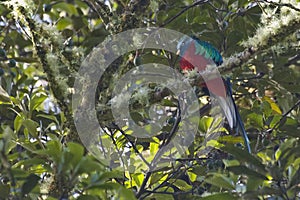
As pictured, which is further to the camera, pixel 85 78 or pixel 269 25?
pixel 85 78

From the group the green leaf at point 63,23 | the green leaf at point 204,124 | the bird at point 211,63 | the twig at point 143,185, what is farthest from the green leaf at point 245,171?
the green leaf at point 63,23

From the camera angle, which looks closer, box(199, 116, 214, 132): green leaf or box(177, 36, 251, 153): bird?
box(199, 116, 214, 132): green leaf

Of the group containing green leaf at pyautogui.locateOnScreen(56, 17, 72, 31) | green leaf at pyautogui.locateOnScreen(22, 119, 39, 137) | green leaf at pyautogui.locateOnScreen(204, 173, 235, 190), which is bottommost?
green leaf at pyautogui.locateOnScreen(204, 173, 235, 190)

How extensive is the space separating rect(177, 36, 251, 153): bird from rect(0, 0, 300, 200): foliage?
0.26 feet

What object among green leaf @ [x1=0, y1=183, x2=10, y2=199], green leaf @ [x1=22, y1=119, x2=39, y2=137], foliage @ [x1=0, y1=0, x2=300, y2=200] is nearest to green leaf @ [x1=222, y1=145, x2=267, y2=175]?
foliage @ [x1=0, y1=0, x2=300, y2=200]

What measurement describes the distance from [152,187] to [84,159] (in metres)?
1.08

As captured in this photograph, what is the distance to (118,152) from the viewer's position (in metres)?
2.75

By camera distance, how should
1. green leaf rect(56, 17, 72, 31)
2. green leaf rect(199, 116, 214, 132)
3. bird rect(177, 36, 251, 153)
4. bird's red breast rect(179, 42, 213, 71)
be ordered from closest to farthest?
green leaf rect(199, 116, 214, 132), bird rect(177, 36, 251, 153), bird's red breast rect(179, 42, 213, 71), green leaf rect(56, 17, 72, 31)

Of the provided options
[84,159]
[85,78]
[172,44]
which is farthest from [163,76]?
[84,159]

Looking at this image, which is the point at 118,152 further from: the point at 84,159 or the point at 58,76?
the point at 84,159

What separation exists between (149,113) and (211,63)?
29.1 inches

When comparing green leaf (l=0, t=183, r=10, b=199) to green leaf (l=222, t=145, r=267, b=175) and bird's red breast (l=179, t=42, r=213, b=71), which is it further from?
bird's red breast (l=179, t=42, r=213, b=71)

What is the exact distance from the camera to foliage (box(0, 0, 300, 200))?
72.6 inches

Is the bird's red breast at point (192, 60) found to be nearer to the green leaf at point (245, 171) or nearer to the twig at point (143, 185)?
the twig at point (143, 185)
